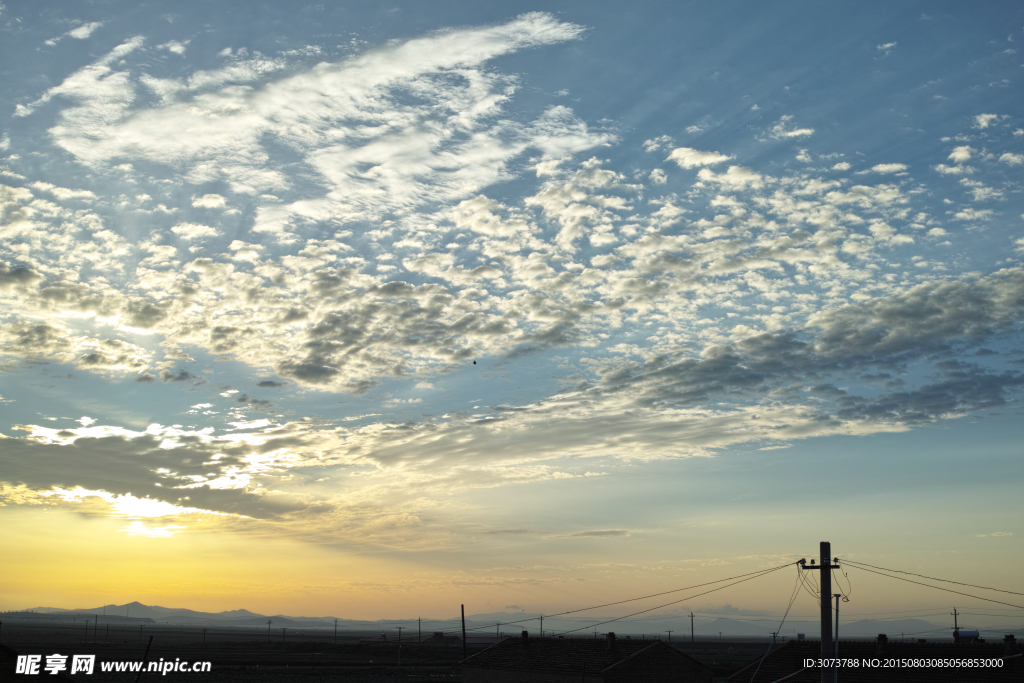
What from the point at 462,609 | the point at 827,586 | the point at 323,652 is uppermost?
the point at 827,586

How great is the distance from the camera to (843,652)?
47.9 meters

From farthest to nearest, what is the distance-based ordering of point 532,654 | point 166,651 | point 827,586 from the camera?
point 166,651
point 532,654
point 827,586

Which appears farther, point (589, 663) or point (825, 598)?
point (589, 663)

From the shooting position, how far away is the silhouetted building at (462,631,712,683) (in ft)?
166

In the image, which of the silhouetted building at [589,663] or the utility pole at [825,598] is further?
the silhouetted building at [589,663]

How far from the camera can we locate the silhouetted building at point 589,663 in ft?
166

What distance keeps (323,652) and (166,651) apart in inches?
1252

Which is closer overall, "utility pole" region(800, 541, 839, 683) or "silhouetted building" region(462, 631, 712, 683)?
"utility pole" region(800, 541, 839, 683)

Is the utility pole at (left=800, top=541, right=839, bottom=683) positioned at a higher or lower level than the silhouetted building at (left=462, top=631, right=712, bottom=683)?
higher

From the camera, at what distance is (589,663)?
5159 cm

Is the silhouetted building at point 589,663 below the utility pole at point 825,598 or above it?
below

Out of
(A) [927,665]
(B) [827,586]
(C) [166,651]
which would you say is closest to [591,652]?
(A) [927,665]

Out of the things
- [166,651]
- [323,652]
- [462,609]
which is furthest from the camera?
[323,652]

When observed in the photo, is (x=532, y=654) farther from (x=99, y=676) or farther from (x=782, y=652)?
(x=99, y=676)
